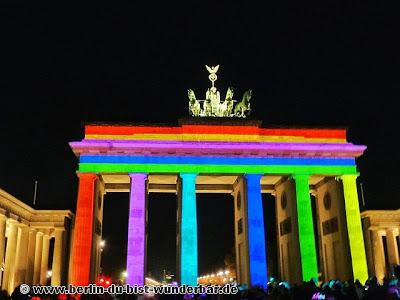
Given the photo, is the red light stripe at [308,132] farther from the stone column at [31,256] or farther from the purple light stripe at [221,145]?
the stone column at [31,256]

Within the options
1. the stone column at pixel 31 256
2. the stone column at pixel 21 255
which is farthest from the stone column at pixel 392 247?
the stone column at pixel 21 255

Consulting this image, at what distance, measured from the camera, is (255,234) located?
4141 centimetres

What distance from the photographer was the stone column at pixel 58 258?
49594 millimetres

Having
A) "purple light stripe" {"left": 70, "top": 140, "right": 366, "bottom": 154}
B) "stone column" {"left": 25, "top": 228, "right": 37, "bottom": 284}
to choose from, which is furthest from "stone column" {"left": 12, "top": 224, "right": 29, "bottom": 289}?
"purple light stripe" {"left": 70, "top": 140, "right": 366, "bottom": 154}

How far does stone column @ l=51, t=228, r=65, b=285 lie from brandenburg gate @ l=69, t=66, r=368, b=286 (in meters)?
8.66

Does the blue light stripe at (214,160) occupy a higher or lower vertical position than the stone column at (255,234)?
higher

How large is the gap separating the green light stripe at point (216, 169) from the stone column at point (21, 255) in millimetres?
14410

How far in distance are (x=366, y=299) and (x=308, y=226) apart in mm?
29177

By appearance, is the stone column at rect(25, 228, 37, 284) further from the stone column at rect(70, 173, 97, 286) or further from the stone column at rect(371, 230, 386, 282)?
the stone column at rect(371, 230, 386, 282)

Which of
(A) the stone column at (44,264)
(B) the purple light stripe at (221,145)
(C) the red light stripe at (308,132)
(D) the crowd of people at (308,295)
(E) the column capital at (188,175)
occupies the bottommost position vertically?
(D) the crowd of people at (308,295)

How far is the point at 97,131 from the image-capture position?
143 ft

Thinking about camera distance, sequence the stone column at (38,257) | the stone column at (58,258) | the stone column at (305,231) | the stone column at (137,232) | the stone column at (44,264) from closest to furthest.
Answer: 1. the stone column at (137,232)
2. the stone column at (305,231)
3. the stone column at (58,258)
4. the stone column at (38,257)
5. the stone column at (44,264)

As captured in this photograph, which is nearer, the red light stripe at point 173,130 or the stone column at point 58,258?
the red light stripe at point 173,130

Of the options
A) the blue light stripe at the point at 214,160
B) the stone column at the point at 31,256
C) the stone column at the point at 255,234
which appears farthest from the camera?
the stone column at the point at 31,256
